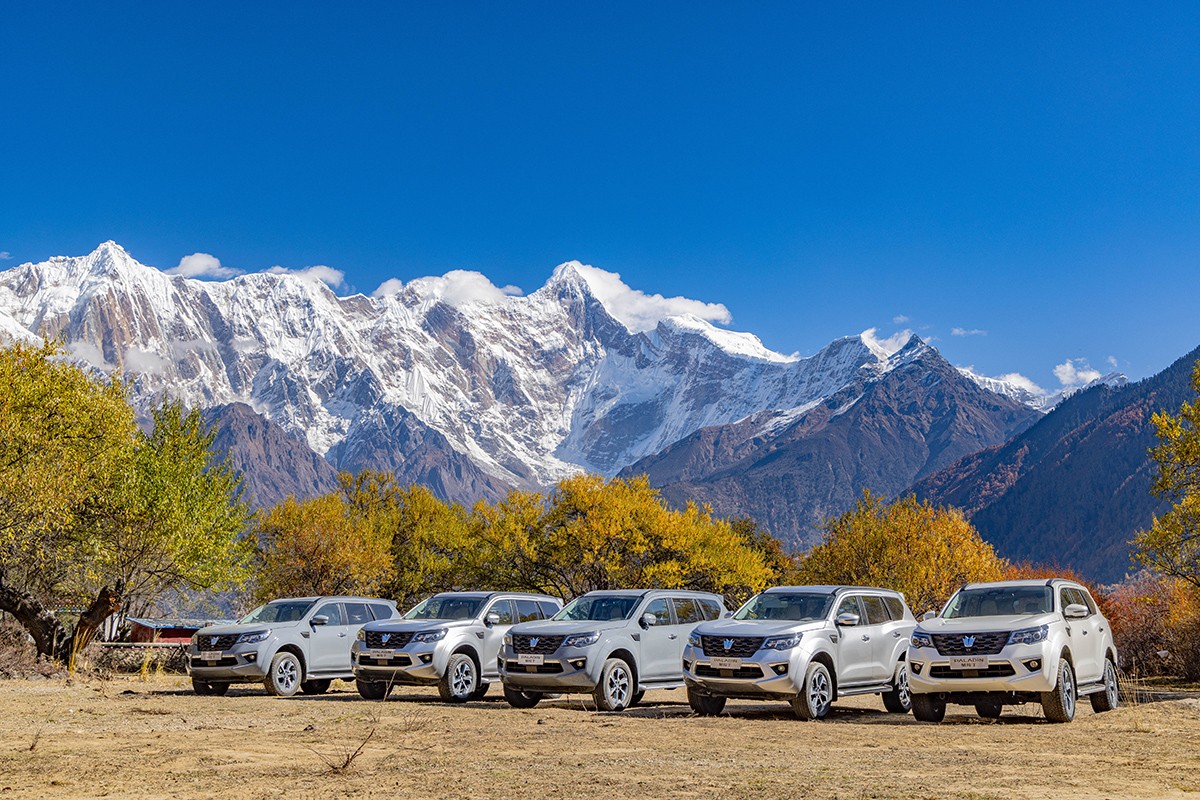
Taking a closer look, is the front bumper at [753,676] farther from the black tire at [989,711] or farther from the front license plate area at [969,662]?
the black tire at [989,711]

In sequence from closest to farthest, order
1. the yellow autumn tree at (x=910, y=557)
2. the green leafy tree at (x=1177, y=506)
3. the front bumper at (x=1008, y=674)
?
the front bumper at (x=1008, y=674) → the green leafy tree at (x=1177, y=506) → the yellow autumn tree at (x=910, y=557)

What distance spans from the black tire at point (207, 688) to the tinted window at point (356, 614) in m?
2.72

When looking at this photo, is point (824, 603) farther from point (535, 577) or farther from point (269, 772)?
point (535, 577)

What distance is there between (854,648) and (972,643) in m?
2.46

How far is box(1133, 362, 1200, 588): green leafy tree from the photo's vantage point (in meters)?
25.8

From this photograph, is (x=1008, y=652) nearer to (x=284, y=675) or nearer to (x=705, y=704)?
(x=705, y=704)

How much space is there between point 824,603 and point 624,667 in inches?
137

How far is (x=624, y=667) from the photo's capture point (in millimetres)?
18359

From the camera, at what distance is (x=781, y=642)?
643 inches

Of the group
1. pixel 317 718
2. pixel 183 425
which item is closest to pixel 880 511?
pixel 183 425

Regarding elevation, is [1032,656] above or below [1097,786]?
above

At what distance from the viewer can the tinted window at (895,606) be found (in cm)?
1903

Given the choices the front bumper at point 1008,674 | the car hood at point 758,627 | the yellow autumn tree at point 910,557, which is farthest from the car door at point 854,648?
the yellow autumn tree at point 910,557

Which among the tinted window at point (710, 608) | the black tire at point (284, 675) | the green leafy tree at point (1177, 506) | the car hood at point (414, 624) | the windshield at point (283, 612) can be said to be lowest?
the black tire at point (284, 675)
